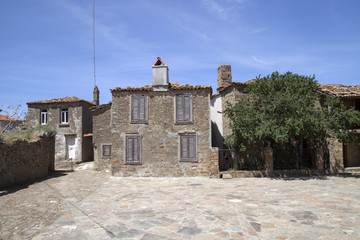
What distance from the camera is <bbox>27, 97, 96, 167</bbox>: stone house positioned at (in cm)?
2483

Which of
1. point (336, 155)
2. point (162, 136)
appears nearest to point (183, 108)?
point (162, 136)

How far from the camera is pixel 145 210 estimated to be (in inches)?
338

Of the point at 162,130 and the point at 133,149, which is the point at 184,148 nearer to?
the point at 162,130

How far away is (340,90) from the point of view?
63.1 feet

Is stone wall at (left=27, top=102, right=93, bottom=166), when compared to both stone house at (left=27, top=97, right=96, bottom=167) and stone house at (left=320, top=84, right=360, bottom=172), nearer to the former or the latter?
stone house at (left=27, top=97, right=96, bottom=167)

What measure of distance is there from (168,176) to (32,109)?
56.7ft

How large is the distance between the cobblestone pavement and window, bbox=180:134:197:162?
279 cm

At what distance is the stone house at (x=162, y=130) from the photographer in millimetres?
16188

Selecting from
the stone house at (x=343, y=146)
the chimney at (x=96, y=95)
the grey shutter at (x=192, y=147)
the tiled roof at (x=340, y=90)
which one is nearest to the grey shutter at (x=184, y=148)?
the grey shutter at (x=192, y=147)

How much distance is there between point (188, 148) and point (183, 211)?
26.0 feet

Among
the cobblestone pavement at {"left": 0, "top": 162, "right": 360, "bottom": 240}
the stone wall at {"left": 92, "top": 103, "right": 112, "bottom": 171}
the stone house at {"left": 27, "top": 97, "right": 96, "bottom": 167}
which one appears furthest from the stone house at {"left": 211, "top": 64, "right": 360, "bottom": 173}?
the stone house at {"left": 27, "top": 97, "right": 96, "bottom": 167}

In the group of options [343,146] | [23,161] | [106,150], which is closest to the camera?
[23,161]

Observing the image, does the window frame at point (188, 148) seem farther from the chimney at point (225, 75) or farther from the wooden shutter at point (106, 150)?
the wooden shutter at point (106, 150)

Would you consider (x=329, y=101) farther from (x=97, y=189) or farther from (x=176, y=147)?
(x=97, y=189)
